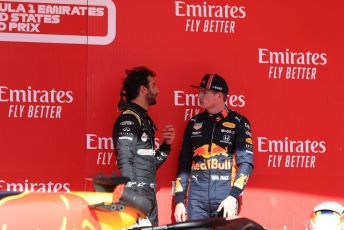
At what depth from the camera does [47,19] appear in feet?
20.3

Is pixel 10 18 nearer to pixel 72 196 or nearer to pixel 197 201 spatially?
pixel 197 201

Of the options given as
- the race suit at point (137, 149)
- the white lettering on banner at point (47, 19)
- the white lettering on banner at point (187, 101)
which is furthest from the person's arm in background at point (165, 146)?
the white lettering on banner at point (47, 19)

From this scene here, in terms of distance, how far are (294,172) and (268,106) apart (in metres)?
0.64

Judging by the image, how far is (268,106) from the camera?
258 inches

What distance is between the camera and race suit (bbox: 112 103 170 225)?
546 cm

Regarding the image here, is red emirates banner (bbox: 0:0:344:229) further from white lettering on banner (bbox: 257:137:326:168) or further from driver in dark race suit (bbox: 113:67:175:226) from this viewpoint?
driver in dark race suit (bbox: 113:67:175:226)

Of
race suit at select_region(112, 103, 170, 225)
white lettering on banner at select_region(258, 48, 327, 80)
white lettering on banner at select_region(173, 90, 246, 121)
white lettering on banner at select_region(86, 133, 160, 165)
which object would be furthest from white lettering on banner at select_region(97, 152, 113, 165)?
white lettering on banner at select_region(258, 48, 327, 80)

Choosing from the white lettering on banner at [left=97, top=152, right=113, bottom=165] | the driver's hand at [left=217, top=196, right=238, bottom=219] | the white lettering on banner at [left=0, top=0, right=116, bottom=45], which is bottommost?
the driver's hand at [left=217, top=196, right=238, bottom=219]

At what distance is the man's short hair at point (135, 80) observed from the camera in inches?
231

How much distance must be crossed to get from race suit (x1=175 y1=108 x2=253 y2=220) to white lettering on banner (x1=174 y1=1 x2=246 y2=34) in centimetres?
88

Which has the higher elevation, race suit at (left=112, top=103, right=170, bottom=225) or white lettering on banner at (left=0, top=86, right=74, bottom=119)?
white lettering on banner at (left=0, top=86, right=74, bottom=119)

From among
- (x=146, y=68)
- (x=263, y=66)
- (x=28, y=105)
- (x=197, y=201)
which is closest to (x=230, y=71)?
(x=263, y=66)

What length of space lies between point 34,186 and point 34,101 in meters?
0.72

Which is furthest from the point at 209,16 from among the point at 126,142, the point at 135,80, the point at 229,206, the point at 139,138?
the point at 229,206
